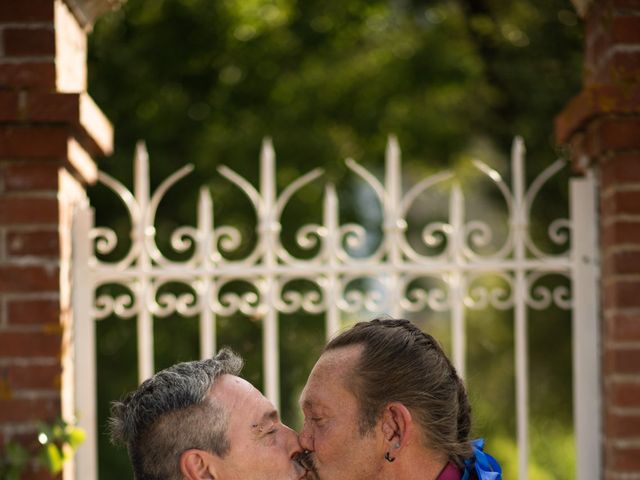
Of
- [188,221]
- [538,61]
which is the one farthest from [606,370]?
[538,61]

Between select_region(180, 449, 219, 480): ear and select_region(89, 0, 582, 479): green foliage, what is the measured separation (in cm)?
464

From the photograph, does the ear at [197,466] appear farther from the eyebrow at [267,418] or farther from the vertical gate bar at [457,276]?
the vertical gate bar at [457,276]

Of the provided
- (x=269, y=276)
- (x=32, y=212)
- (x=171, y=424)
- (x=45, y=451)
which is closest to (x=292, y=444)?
(x=171, y=424)

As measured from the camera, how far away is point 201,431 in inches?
98.5

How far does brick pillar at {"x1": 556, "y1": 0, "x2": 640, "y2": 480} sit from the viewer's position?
3.47 metres

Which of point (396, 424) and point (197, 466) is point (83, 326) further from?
point (396, 424)

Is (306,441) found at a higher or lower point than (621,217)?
lower

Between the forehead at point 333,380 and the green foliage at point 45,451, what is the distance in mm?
1042

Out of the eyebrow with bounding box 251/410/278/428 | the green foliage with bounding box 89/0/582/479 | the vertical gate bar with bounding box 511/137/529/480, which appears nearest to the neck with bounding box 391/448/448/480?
the eyebrow with bounding box 251/410/278/428

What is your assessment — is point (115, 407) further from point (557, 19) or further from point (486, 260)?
point (557, 19)

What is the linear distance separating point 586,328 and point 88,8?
206 centimetres

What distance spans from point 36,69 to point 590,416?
2.18 metres

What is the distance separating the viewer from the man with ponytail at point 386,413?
2588mm

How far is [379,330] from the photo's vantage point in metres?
2.63
